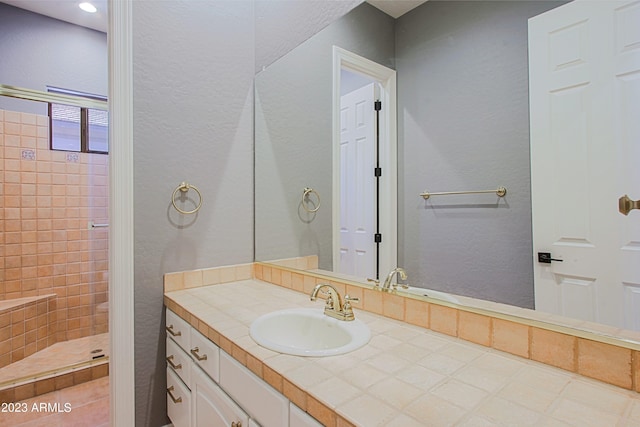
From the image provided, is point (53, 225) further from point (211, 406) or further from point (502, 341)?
point (502, 341)

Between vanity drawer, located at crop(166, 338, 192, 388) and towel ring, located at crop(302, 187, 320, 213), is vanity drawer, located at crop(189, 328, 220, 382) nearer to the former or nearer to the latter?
vanity drawer, located at crop(166, 338, 192, 388)

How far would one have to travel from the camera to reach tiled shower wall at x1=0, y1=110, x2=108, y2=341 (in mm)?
2521

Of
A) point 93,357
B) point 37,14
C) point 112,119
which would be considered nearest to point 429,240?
point 112,119

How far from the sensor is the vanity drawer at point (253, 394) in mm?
763

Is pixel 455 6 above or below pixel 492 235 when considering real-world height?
A: above

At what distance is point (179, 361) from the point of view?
4.58ft

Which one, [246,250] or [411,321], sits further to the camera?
[246,250]

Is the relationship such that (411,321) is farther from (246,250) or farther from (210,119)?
(210,119)

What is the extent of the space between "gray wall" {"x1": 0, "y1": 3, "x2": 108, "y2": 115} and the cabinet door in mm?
2800

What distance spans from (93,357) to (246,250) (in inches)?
62.1

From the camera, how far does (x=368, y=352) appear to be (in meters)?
0.87

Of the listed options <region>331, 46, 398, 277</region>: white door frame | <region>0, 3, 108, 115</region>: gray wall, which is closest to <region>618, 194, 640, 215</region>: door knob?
<region>331, 46, 398, 277</region>: white door frame

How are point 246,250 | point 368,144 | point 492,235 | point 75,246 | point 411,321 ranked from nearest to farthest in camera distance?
point 492,235, point 411,321, point 368,144, point 246,250, point 75,246

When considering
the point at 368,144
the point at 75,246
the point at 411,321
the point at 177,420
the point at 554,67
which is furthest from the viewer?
the point at 75,246
